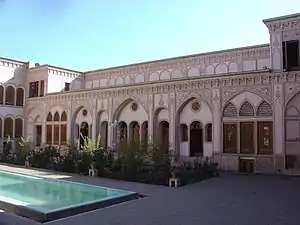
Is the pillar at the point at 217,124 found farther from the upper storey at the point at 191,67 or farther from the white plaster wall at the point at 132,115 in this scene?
the white plaster wall at the point at 132,115

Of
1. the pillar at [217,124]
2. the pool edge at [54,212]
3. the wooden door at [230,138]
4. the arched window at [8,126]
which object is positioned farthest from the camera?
the arched window at [8,126]

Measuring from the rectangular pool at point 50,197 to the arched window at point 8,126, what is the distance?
36.6 ft

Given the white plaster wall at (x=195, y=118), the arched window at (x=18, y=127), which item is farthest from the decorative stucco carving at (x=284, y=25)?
the arched window at (x=18, y=127)

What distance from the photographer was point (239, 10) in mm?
9695

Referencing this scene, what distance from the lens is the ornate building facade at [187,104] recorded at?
15617 millimetres

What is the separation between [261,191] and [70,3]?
914 centimetres

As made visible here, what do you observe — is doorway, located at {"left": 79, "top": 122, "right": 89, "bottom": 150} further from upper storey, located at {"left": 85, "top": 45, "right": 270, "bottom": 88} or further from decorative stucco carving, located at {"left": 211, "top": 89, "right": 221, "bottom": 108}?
decorative stucco carving, located at {"left": 211, "top": 89, "right": 221, "bottom": 108}

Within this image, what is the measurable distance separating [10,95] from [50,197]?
18.3 metres

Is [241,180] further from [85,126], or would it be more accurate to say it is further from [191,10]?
[85,126]

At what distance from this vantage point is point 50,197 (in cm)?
1028

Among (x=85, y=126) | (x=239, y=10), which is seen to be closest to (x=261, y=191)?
(x=239, y=10)

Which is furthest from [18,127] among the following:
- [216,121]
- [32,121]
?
[216,121]

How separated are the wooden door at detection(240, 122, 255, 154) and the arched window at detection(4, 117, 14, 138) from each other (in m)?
17.9

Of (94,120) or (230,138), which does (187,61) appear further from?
(230,138)
